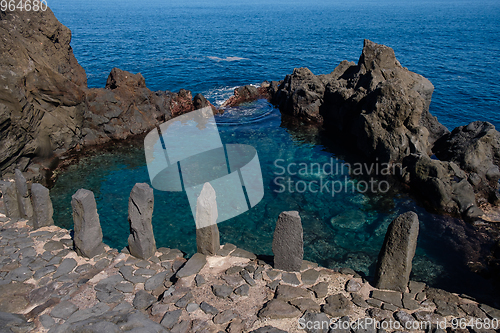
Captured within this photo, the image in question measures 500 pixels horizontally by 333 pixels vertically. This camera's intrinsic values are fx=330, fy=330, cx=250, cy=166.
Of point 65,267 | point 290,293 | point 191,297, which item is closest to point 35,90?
point 65,267

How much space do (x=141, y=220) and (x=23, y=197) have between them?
5237mm

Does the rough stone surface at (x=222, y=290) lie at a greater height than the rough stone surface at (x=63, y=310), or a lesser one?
greater

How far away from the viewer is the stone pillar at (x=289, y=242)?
7.91 m

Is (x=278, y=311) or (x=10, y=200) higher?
(x=10, y=200)

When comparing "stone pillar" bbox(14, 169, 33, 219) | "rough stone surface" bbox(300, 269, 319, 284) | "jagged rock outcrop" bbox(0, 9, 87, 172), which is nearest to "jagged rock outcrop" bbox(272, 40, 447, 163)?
"rough stone surface" bbox(300, 269, 319, 284)

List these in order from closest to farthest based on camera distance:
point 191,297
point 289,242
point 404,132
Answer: point 191,297
point 289,242
point 404,132

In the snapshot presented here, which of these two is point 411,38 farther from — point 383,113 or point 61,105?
point 61,105

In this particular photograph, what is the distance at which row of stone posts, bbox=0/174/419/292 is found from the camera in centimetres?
755

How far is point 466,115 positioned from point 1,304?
32888 mm

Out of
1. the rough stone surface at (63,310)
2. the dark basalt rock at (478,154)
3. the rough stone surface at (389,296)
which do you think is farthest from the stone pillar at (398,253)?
the dark basalt rock at (478,154)

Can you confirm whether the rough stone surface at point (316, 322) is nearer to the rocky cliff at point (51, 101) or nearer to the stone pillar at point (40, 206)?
the stone pillar at point (40, 206)

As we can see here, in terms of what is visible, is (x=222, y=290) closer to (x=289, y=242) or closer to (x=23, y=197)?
(x=289, y=242)

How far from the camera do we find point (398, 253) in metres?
7.60

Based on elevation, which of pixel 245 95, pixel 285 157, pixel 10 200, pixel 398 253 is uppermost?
pixel 245 95
